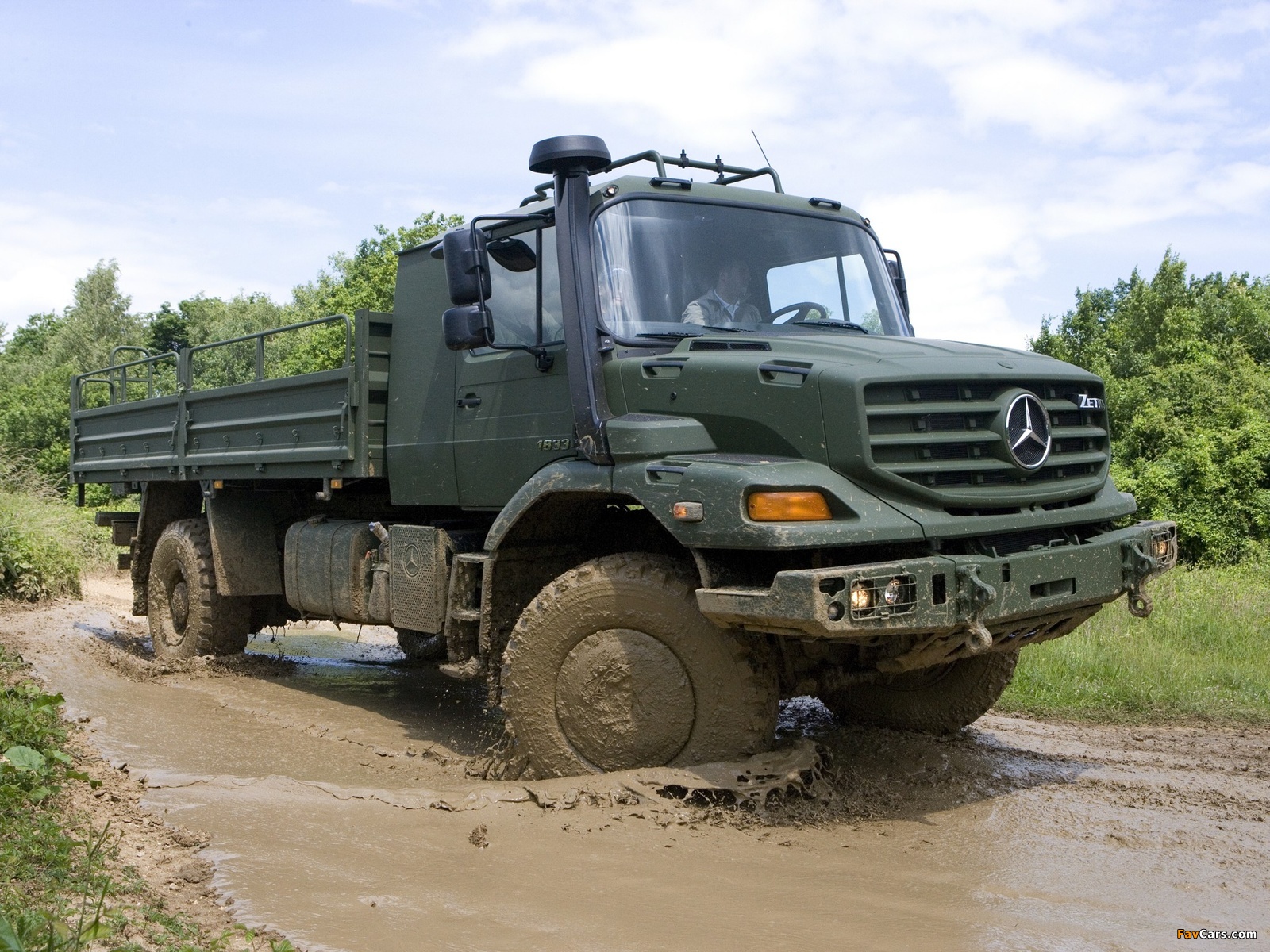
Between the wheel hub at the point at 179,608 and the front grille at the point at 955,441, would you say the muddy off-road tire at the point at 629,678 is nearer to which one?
the front grille at the point at 955,441

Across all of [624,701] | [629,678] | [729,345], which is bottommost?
[624,701]

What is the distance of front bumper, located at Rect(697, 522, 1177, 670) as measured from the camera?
4.54 m

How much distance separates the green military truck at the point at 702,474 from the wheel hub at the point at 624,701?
12 millimetres

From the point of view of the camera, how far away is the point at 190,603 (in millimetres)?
9516

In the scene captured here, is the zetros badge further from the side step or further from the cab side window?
the side step

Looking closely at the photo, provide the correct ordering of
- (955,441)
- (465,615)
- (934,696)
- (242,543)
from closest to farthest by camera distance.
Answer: (955,441) → (465,615) → (934,696) → (242,543)

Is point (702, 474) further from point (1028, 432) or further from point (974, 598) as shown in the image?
point (1028, 432)

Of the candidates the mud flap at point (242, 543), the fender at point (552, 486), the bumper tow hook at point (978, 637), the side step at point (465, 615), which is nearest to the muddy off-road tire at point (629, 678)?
the fender at point (552, 486)

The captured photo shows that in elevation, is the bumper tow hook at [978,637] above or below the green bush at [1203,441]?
below

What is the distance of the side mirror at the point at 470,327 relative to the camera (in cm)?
598

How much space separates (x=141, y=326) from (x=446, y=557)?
2077 inches

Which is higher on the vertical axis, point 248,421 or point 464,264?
point 464,264

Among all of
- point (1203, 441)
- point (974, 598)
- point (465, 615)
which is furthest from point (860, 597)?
point (1203, 441)

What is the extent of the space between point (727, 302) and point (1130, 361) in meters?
32.2
